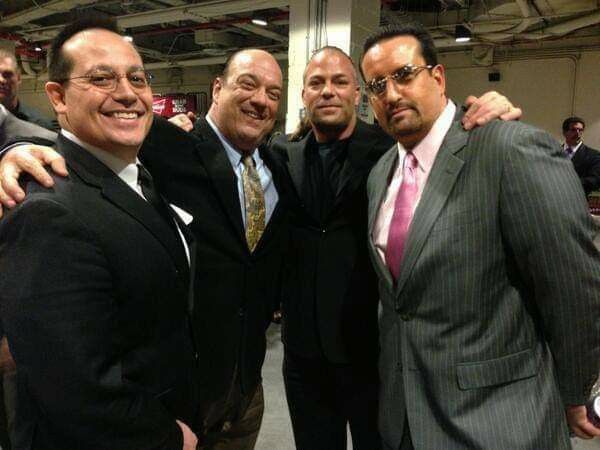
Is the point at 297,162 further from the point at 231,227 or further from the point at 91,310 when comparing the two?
the point at 91,310

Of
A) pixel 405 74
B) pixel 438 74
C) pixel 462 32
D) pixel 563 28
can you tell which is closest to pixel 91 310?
pixel 405 74

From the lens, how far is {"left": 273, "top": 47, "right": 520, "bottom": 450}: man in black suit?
5.93 ft

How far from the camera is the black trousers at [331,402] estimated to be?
1814mm

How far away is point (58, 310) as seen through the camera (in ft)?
3.03

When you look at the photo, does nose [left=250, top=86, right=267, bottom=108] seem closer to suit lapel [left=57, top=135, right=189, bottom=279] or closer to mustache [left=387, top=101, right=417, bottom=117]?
mustache [left=387, top=101, right=417, bottom=117]

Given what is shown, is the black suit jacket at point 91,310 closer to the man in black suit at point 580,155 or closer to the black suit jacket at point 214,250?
the black suit jacket at point 214,250

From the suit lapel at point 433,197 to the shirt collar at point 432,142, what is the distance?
0.21 feet

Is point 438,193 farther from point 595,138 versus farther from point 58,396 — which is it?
point 595,138

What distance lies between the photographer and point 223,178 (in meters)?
1.63

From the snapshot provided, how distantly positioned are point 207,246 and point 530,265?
1.00 metres

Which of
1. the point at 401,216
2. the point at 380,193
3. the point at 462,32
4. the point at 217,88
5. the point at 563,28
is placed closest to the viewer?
the point at 401,216

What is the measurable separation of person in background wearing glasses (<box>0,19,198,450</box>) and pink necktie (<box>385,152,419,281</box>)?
624mm

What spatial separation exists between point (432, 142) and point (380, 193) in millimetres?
257

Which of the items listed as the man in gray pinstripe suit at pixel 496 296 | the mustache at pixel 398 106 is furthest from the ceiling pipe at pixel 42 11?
the man in gray pinstripe suit at pixel 496 296
